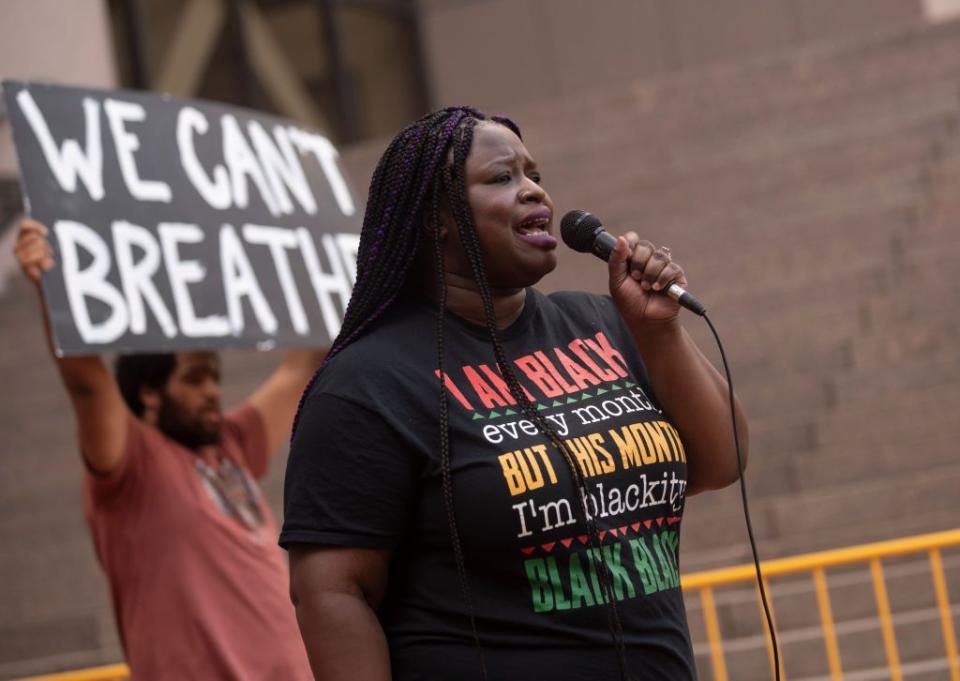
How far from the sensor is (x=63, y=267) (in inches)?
164

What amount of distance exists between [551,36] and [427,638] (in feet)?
45.5

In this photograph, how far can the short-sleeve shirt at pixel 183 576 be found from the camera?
149 inches

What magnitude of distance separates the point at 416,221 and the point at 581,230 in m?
0.28

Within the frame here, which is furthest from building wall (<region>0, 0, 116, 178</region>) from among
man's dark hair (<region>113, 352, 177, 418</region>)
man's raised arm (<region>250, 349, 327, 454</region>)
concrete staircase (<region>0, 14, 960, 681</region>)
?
man's dark hair (<region>113, 352, 177, 418</region>)

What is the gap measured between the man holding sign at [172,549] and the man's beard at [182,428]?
56mm

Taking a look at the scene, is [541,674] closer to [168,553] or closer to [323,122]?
[168,553]

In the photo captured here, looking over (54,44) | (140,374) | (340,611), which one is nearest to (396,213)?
(340,611)

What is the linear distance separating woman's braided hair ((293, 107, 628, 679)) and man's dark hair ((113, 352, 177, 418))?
1.91m

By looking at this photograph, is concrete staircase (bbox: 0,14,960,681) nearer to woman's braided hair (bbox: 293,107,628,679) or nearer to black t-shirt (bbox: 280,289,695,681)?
black t-shirt (bbox: 280,289,695,681)

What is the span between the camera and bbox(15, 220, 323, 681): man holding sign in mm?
3801

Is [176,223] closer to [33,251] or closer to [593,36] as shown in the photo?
[33,251]

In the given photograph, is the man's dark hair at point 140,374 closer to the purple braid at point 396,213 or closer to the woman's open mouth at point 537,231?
the purple braid at point 396,213

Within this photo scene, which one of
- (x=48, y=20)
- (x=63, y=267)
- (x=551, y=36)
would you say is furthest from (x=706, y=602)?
(x=551, y=36)

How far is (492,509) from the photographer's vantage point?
89.8 inches
